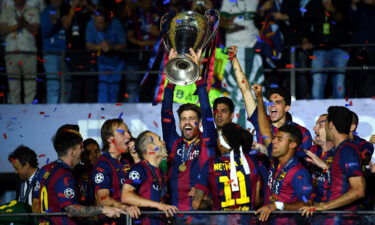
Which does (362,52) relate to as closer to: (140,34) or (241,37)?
(241,37)

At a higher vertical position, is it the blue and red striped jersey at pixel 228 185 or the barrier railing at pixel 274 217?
the blue and red striped jersey at pixel 228 185

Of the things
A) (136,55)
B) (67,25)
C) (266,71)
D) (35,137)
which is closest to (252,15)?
(266,71)

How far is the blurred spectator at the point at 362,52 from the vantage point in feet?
31.7

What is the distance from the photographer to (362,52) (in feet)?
32.4

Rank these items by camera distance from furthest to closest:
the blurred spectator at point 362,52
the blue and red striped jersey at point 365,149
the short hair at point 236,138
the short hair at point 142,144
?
the blurred spectator at point 362,52 < the blue and red striped jersey at point 365,149 < the short hair at point 236,138 < the short hair at point 142,144

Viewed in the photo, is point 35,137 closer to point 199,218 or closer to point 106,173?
point 106,173

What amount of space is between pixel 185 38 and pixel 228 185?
1447 millimetres

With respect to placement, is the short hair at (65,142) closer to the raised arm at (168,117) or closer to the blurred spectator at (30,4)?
the raised arm at (168,117)

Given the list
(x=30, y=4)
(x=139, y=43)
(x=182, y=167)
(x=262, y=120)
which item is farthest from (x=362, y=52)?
(x=30, y=4)

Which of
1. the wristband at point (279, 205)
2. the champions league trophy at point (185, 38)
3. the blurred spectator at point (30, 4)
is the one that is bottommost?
the wristband at point (279, 205)

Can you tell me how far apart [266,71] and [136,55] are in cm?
180

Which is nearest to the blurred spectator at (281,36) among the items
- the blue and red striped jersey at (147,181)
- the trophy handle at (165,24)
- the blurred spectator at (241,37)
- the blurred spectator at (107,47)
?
the blurred spectator at (241,37)

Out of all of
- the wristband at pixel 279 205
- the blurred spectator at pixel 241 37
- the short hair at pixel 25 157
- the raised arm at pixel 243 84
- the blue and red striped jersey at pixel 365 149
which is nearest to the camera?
the wristband at pixel 279 205

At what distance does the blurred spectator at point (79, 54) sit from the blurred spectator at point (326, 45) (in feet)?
9.16
